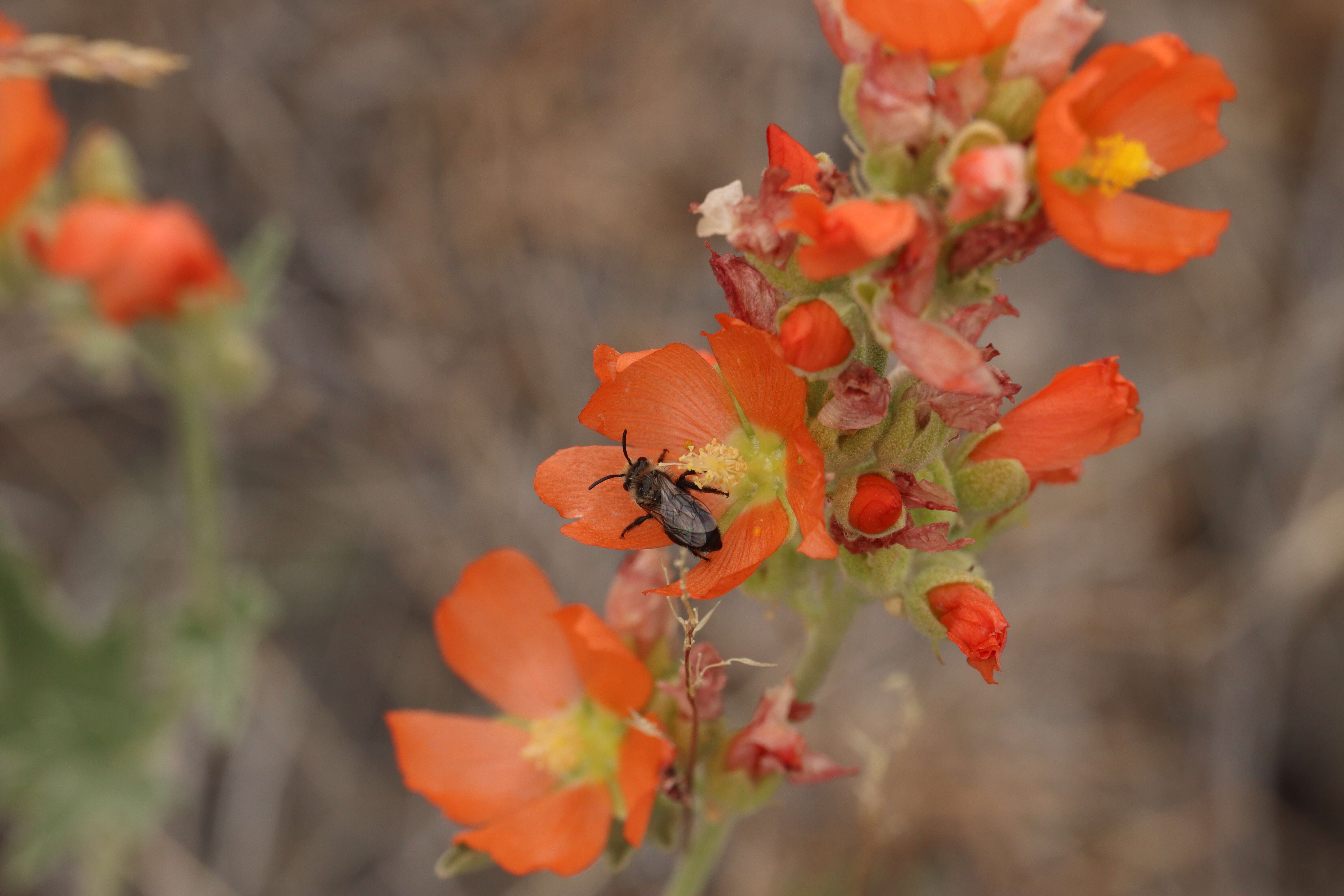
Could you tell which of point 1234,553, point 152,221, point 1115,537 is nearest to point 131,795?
point 152,221

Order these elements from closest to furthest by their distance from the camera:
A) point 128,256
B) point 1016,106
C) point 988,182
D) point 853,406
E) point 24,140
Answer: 1. point 988,182
2. point 1016,106
3. point 853,406
4. point 24,140
5. point 128,256

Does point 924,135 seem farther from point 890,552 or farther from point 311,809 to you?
point 311,809

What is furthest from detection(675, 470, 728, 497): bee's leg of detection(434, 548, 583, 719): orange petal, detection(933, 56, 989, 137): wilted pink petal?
detection(933, 56, 989, 137): wilted pink petal

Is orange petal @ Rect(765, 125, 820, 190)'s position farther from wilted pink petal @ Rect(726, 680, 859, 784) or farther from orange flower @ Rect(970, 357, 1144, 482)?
wilted pink petal @ Rect(726, 680, 859, 784)

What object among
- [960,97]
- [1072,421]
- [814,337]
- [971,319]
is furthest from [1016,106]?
[1072,421]

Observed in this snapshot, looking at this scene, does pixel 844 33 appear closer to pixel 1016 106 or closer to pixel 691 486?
pixel 1016 106

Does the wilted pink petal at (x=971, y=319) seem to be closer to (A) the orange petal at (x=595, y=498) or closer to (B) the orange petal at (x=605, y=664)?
(A) the orange petal at (x=595, y=498)
